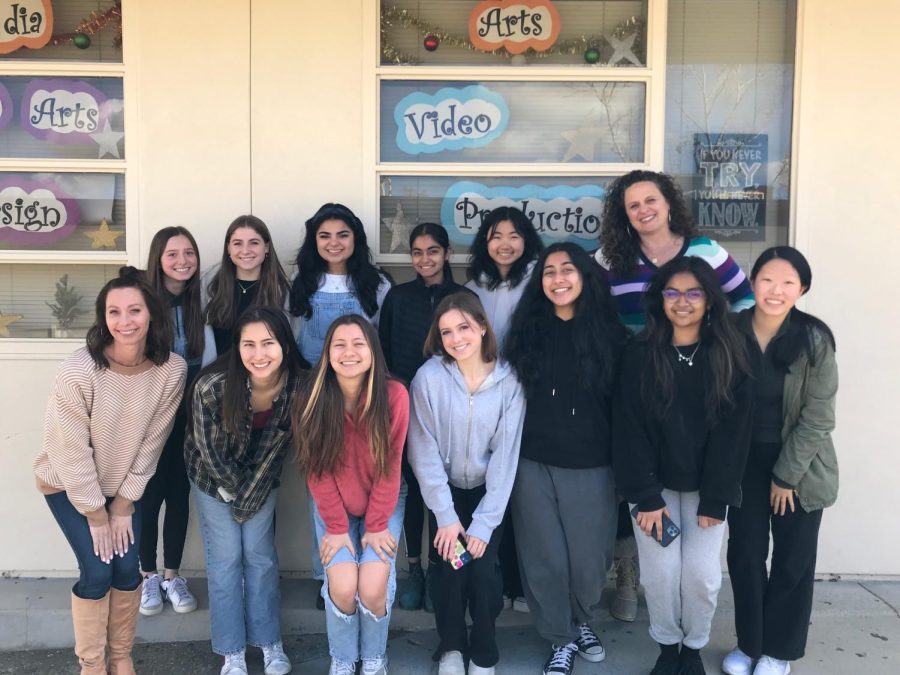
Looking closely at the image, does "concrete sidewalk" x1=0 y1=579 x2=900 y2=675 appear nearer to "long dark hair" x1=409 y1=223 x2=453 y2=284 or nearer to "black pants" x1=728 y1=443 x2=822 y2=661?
"black pants" x1=728 y1=443 x2=822 y2=661

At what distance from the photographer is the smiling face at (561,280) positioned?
9.84ft

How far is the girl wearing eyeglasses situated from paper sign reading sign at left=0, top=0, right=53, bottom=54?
3.32 m

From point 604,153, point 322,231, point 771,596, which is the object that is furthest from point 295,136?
point 771,596

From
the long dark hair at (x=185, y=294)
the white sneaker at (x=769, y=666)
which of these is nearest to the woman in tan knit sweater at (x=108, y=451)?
the long dark hair at (x=185, y=294)

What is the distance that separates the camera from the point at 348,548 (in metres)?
2.99

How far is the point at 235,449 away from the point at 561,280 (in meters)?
1.44

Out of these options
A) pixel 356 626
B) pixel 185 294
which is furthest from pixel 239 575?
pixel 185 294

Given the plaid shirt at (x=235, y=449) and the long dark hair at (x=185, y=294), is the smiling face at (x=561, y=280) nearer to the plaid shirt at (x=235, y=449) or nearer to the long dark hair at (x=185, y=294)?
the plaid shirt at (x=235, y=449)

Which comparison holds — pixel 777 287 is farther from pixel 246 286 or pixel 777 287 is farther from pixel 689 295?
pixel 246 286

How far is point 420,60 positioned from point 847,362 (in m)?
2.69

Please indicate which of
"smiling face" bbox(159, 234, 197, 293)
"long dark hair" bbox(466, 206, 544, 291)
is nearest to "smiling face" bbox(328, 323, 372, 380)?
"long dark hair" bbox(466, 206, 544, 291)

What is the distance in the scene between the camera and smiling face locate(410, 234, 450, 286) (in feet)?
11.4

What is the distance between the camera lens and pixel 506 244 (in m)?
3.44

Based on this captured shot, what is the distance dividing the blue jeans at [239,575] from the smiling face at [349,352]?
0.64 meters
